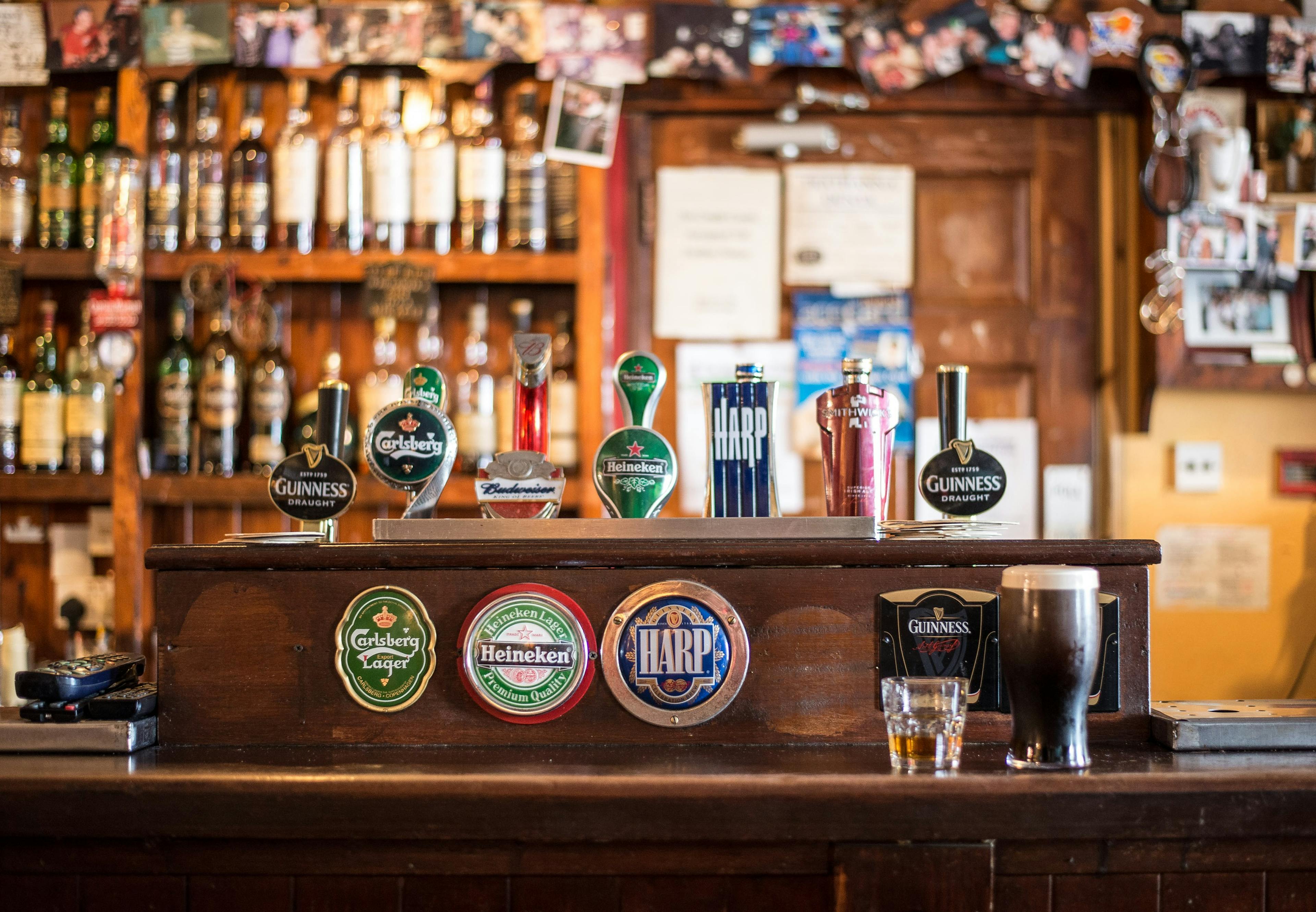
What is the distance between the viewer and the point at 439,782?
1137 mm

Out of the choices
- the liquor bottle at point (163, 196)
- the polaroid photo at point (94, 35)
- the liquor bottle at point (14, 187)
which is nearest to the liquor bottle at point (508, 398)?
the liquor bottle at point (163, 196)

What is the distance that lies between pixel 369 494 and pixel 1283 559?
2.23 meters

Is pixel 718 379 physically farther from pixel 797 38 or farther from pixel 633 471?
pixel 633 471

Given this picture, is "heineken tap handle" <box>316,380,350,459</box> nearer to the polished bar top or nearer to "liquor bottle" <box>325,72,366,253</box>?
the polished bar top

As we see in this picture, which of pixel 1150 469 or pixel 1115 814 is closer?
pixel 1115 814

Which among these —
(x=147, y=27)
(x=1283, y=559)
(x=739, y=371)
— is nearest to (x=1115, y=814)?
(x=739, y=371)

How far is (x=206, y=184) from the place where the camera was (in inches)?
105

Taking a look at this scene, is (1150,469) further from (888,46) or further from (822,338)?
(888,46)

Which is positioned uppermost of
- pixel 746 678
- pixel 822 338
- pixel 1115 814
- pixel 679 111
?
pixel 679 111

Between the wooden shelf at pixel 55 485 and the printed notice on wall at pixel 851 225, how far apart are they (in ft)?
5.68

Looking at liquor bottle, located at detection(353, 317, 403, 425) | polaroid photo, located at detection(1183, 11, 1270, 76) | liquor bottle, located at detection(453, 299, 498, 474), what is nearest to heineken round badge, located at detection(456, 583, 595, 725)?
liquor bottle, located at detection(453, 299, 498, 474)

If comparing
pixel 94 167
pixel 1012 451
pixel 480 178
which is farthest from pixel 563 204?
pixel 1012 451

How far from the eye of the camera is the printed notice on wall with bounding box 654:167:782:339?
2.80 metres

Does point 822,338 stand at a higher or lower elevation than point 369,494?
higher
